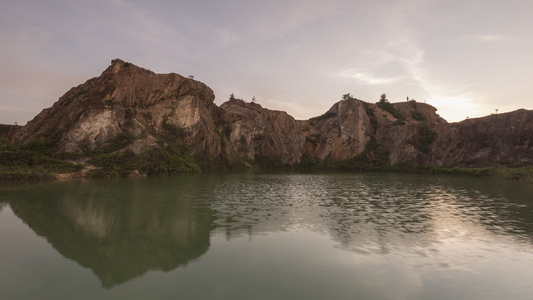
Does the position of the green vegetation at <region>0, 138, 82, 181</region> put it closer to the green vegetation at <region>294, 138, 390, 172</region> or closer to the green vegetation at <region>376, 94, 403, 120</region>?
the green vegetation at <region>294, 138, 390, 172</region>

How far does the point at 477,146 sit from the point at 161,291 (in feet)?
397

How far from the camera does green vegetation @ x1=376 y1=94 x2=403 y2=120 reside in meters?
166

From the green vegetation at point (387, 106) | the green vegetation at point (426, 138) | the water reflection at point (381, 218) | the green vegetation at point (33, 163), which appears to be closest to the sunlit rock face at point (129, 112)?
the green vegetation at point (33, 163)

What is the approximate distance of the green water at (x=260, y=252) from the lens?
1070 centimetres

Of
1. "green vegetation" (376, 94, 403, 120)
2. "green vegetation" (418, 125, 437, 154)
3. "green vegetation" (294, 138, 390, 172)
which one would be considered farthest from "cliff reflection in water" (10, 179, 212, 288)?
"green vegetation" (376, 94, 403, 120)

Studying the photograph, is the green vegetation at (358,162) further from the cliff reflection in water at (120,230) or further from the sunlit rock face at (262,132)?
the cliff reflection in water at (120,230)

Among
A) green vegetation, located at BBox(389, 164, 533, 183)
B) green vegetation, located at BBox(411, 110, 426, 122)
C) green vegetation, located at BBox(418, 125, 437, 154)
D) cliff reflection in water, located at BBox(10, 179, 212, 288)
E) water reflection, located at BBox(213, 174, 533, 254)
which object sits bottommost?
cliff reflection in water, located at BBox(10, 179, 212, 288)

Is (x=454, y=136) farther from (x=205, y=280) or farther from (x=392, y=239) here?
(x=205, y=280)

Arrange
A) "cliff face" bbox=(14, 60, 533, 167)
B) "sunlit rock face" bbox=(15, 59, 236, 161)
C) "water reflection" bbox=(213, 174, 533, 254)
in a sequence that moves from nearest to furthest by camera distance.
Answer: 1. "water reflection" bbox=(213, 174, 533, 254)
2. "sunlit rock face" bbox=(15, 59, 236, 161)
3. "cliff face" bbox=(14, 60, 533, 167)

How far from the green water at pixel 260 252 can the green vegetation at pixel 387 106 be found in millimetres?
148969

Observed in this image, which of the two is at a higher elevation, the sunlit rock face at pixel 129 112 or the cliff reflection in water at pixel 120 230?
the sunlit rock face at pixel 129 112

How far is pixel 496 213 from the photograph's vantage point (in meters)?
26.2

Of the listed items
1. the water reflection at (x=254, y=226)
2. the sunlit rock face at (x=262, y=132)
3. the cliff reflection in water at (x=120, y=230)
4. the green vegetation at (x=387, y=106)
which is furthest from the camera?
the green vegetation at (x=387, y=106)

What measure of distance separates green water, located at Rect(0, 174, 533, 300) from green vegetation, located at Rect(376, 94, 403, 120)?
148969 millimetres
